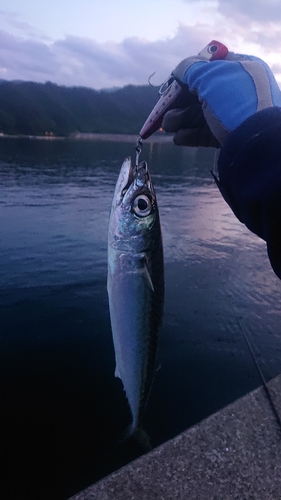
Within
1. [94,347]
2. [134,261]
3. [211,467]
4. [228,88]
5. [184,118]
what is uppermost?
[228,88]

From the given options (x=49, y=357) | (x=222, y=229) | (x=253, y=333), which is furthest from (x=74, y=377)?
(x=222, y=229)

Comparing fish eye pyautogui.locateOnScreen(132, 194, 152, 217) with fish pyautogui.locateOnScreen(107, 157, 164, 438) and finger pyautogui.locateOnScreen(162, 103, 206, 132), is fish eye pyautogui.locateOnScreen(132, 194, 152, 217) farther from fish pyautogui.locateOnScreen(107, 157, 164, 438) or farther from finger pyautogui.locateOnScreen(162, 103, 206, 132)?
finger pyautogui.locateOnScreen(162, 103, 206, 132)

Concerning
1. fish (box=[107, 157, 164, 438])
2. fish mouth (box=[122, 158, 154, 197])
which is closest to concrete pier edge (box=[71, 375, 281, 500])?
fish (box=[107, 157, 164, 438])

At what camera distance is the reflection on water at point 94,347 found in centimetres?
734

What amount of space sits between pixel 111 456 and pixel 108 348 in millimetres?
3446

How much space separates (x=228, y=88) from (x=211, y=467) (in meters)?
3.80

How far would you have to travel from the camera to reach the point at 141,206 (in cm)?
259

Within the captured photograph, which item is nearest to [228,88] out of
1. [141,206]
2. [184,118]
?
[184,118]

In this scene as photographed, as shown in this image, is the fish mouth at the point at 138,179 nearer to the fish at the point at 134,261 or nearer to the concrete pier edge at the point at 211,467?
the fish at the point at 134,261

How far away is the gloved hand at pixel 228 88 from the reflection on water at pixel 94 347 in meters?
7.03

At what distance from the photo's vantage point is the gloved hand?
2.71 m

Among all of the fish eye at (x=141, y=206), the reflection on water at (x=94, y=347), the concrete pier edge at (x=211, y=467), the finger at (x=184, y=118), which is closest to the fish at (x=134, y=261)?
the fish eye at (x=141, y=206)

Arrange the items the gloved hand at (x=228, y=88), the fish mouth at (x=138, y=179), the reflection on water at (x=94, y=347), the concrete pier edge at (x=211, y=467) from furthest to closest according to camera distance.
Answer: the reflection on water at (x=94, y=347) → the concrete pier edge at (x=211, y=467) → the gloved hand at (x=228, y=88) → the fish mouth at (x=138, y=179)

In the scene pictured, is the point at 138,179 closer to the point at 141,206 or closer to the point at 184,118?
the point at 141,206
